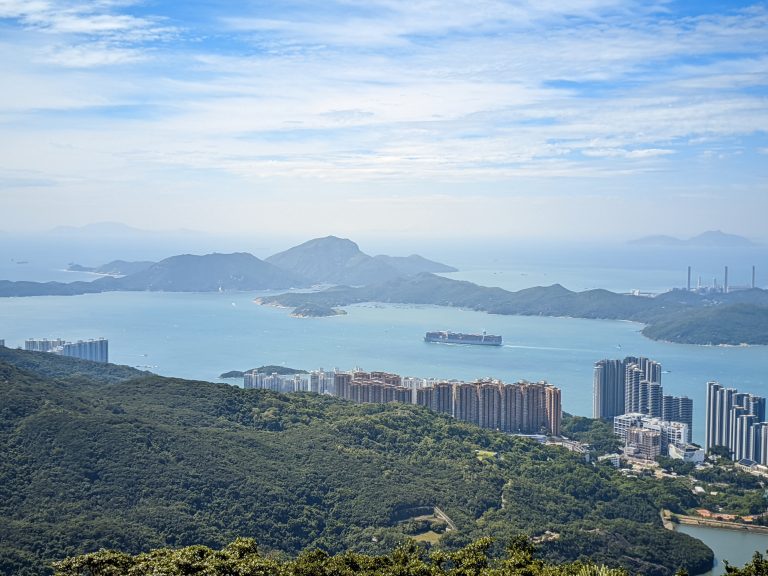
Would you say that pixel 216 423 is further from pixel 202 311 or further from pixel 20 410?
pixel 202 311

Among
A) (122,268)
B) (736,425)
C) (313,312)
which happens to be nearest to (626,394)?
(736,425)

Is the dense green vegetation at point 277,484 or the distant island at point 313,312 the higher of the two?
the distant island at point 313,312

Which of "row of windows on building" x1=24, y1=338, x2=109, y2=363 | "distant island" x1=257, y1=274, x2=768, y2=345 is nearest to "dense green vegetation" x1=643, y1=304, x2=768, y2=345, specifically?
"distant island" x1=257, y1=274, x2=768, y2=345

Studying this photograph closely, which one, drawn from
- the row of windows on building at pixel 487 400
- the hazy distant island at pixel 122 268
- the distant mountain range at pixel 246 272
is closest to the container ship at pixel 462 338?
the row of windows on building at pixel 487 400

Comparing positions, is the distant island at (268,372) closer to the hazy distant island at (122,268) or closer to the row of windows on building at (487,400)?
the row of windows on building at (487,400)

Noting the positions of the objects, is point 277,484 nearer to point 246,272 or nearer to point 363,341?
point 363,341

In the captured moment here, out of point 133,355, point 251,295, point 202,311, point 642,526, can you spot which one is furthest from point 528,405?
point 251,295
